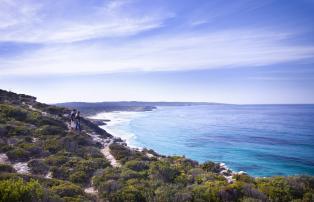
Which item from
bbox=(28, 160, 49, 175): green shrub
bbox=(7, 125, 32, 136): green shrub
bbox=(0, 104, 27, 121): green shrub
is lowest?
bbox=(28, 160, 49, 175): green shrub

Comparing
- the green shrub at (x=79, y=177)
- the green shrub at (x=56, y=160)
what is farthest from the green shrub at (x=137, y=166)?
the green shrub at (x=56, y=160)

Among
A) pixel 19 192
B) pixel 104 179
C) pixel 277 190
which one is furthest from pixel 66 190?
pixel 277 190

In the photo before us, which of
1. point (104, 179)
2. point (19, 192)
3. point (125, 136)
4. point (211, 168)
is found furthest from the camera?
point (125, 136)

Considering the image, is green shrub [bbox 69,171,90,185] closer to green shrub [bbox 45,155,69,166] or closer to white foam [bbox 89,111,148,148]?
green shrub [bbox 45,155,69,166]

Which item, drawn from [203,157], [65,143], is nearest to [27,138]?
[65,143]

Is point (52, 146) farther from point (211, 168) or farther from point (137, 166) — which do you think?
point (211, 168)

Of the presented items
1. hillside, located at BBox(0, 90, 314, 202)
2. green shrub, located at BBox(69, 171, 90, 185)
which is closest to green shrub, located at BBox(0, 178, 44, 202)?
hillside, located at BBox(0, 90, 314, 202)

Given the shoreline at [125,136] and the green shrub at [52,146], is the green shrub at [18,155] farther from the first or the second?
the shoreline at [125,136]

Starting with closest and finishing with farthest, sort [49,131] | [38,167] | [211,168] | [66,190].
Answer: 1. [66,190]
2. [38,167]
3. [211,168]
4. [49,131]

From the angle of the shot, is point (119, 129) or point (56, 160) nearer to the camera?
point (56, 160)
